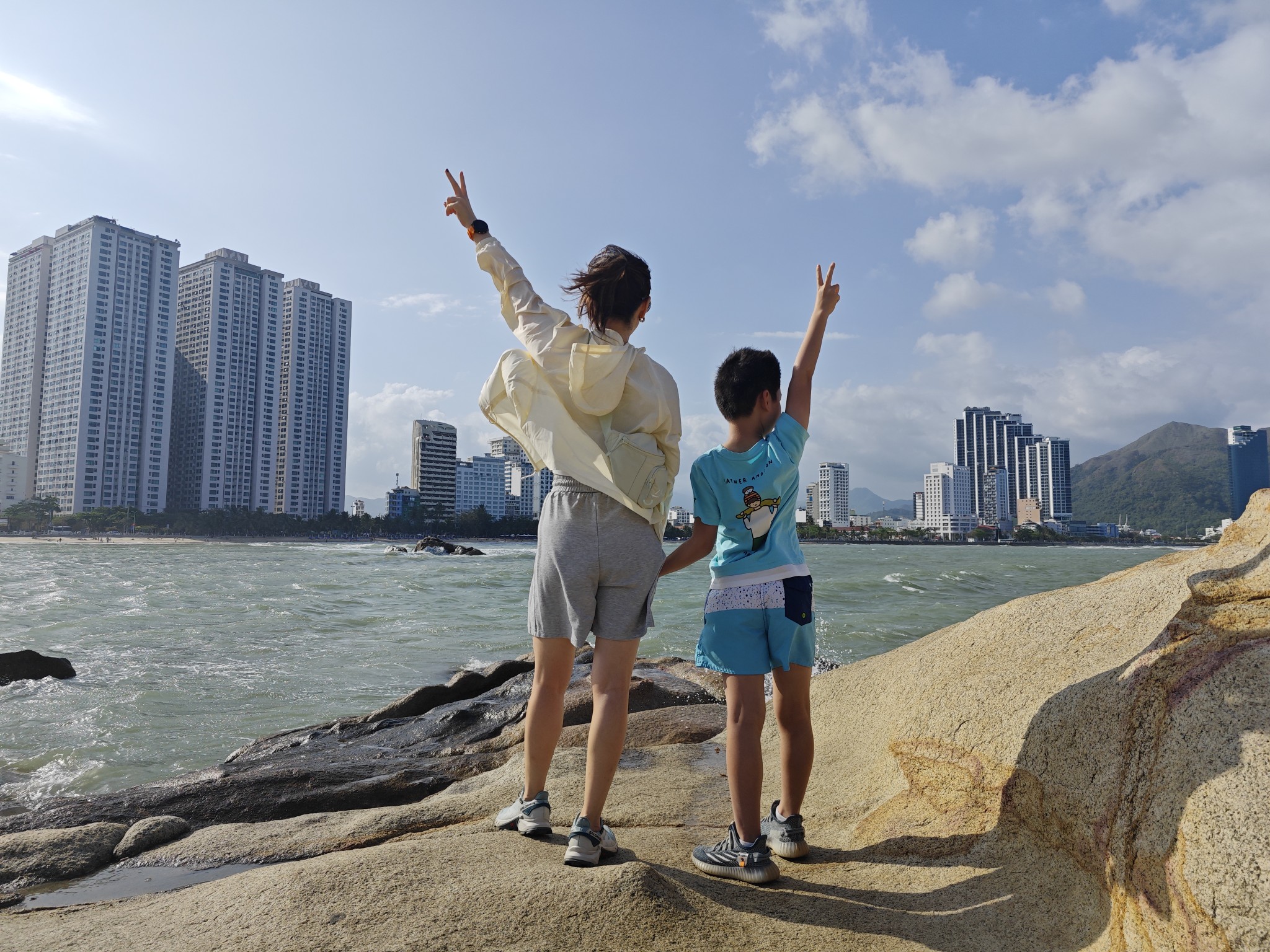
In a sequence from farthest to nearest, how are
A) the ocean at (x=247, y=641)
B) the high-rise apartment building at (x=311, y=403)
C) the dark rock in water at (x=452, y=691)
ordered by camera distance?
1. the high-rise apartment building at (x=311, y=403)
2. the dark rock in water at (x=452, y=691)
3. the ocean at (x=247, y=641)

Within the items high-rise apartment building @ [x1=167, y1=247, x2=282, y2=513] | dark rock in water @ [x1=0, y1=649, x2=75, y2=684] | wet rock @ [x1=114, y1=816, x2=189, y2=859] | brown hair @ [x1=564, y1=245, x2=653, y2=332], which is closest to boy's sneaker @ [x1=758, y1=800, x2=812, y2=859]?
brown hair @ [x1=564, y1=245, x2=653, y2=332]

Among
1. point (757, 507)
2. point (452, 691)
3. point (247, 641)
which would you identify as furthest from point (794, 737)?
point (247, 641)

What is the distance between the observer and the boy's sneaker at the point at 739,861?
2053 millimetres

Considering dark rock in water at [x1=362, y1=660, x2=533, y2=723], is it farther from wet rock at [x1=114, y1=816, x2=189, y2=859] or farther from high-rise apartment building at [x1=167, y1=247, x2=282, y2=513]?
high-rise apartment building at [x1=167, y1=247, x2=282, y2=513]

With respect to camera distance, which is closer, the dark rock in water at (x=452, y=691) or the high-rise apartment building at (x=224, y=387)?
the dark rock in water at (x=452, y=691)

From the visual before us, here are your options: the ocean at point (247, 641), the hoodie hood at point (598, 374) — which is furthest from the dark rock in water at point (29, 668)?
the hoodie hood at point (598, 374)

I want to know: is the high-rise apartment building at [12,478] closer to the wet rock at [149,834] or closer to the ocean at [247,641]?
the ocean at [247,641]

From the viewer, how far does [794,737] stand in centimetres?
232

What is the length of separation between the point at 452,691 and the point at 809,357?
15.9ft

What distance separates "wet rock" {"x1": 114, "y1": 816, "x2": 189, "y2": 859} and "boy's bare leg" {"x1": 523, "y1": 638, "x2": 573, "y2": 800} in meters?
1.74

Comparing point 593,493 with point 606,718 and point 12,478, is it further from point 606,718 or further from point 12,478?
point 12,478

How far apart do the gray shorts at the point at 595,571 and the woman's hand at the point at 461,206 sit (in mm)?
982

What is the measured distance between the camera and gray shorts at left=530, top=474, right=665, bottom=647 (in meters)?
2.14

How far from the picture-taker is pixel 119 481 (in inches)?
3287
